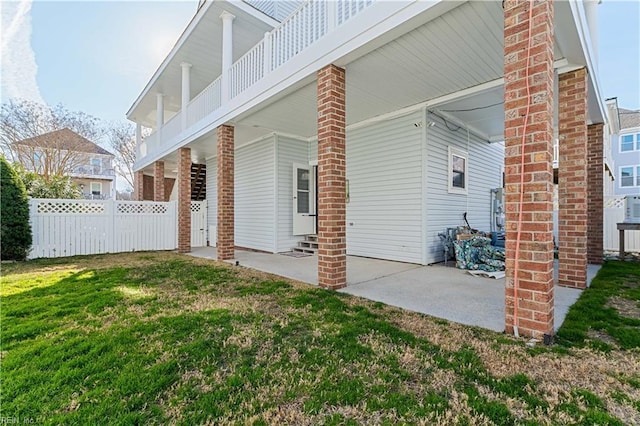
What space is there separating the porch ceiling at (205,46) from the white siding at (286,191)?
2706 mm

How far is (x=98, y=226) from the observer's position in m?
8.80

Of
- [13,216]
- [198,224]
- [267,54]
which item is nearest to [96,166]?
[198,224]

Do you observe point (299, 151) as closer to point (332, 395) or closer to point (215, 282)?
point (215, 282)

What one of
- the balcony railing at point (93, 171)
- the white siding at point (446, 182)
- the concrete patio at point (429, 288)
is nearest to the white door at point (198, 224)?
the concrete patio at point (429, 288)

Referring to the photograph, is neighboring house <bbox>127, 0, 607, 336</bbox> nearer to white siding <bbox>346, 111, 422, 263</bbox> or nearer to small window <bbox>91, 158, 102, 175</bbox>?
white siding <bbox>346, 111, 422, 263</bbox>

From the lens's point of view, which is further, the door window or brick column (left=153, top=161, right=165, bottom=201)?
brick column (left=153, top=161, right=165, bottom=201)

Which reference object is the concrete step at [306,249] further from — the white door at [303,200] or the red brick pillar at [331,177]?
the red brick pillar at [331,177]

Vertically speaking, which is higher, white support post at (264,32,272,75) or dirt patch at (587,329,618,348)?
white support post at (264,32,272,75)

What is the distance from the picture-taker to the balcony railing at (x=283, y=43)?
4365 millimetres

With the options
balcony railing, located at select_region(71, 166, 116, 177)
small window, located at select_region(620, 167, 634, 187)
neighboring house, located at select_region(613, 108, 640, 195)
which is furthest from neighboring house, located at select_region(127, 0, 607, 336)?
small window, located at select_region(620, 167, 634, 187)

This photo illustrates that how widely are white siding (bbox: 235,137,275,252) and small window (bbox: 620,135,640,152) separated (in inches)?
975

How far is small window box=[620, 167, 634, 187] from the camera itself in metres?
20.2

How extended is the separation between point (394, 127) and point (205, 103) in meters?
5.24

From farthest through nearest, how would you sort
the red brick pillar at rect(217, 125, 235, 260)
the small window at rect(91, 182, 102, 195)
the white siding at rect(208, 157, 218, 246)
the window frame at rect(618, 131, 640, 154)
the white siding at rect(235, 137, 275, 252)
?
the small window at rect(91, 182, 102, 195)
the window frame at rect(618, 131, 640, 154)
the white siding at rect(208, 157, 218, 246)
the white siding at rect(235, 137, 275, 252)
the red brick pillar at rect(217, 125, 235, 260)
